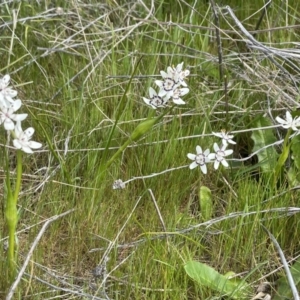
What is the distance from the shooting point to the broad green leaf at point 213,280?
116 cm

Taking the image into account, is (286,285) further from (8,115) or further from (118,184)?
(8,115)

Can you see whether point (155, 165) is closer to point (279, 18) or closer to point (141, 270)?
point (141, 270)

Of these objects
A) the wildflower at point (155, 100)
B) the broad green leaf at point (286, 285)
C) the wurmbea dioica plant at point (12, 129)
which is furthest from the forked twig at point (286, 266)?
the wurmbea dioica plant at point (12, 129)

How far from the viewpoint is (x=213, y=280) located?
1181 mm

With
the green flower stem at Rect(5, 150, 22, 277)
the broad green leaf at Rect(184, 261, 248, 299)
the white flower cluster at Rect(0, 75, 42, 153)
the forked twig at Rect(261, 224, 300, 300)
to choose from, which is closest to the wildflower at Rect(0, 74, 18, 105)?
the white flower cluster at Rect(0, 75, 42, 153)

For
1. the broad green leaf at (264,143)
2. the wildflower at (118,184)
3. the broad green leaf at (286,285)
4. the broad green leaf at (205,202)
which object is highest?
the wildflower at (118,184)

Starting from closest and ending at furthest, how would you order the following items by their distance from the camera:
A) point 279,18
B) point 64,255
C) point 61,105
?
1. point 64,255
2. point 61,105
3. point 279,18

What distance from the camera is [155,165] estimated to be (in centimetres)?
146

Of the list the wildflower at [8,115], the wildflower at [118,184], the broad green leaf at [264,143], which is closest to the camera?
the wildflower at [8,115]

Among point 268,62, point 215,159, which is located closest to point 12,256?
point 215,159

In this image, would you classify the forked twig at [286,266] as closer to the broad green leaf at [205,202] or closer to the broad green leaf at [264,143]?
the broad green leaf at [205,202]

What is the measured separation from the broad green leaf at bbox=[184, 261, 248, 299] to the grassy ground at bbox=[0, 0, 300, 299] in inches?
0.9

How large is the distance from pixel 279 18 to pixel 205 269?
1.07m

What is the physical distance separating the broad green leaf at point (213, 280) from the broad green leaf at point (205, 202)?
0.61 feet
